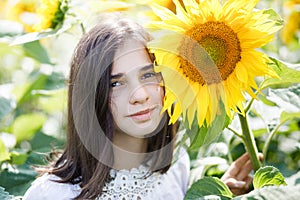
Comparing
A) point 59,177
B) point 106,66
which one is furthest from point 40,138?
point 106,66

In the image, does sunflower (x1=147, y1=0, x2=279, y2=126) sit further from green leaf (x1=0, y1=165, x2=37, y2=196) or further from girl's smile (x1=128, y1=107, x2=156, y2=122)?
green leaf (x1=0, y1=165, x2=37, y2=196)

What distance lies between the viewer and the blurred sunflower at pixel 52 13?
1366 millimetres

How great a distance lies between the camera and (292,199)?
0.91 meters

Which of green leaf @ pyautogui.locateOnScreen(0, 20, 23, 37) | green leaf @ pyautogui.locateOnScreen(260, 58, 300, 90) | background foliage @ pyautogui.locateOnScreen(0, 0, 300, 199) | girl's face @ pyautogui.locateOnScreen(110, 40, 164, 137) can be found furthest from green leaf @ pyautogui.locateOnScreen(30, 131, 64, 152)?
green leaf @ pyautogui.locateOnScreen(260, 58, 300, 90)

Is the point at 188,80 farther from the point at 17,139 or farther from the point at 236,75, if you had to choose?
the point at 17,139

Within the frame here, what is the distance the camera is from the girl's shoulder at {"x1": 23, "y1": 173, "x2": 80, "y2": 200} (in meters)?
1.24

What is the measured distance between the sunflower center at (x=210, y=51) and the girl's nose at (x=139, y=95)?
146mm

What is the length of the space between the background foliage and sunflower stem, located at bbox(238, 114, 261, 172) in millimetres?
57

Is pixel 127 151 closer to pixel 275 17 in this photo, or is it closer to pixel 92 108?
pixel 92 108

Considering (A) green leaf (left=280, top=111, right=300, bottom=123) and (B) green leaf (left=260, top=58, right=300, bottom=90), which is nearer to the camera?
(B) green leaf (left=260, top=58, right=300, bottom=90)

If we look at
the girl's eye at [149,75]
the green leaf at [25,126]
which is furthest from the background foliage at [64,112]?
the girl's eye at [149,75]

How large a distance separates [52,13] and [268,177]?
0.55 metres

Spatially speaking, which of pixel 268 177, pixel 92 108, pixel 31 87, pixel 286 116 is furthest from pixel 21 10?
pixel 268 177

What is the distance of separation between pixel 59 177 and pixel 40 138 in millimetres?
327
